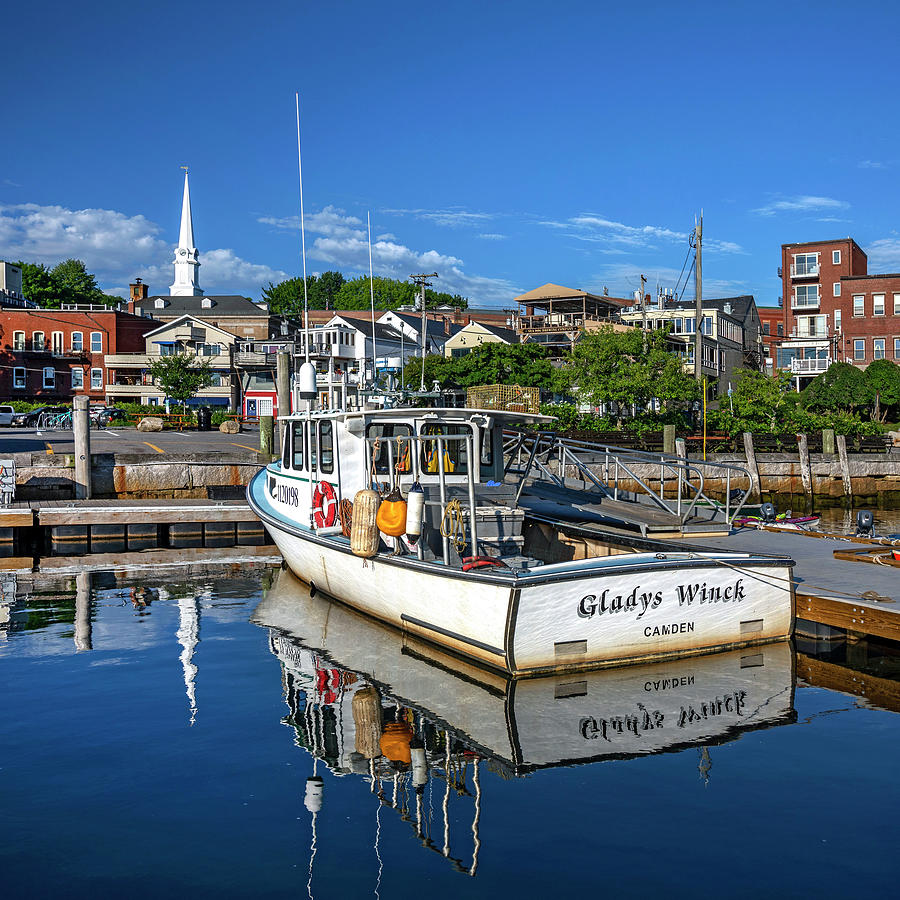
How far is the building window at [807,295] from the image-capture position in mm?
68188

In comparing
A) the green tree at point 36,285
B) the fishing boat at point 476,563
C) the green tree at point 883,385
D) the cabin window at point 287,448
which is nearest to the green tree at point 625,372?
the green tree at point 883,385

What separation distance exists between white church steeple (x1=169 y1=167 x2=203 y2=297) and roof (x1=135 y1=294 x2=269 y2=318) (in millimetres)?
26832

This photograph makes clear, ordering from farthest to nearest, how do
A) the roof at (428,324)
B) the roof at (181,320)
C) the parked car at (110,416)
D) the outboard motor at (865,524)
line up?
the roof at (428,324) < the roof at (181,320) < the parked car at (110,416) < the outboard motor at (865,524)

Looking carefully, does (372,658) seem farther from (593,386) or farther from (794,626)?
(593,386)

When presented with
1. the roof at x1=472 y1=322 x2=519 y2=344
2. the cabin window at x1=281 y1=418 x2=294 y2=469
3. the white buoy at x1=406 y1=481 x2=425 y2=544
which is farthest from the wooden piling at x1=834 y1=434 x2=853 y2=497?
the roof at x1=472 y1=322 x2=519 y2=344

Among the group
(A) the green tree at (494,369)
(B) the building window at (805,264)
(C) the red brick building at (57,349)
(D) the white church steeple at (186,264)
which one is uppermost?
(D) the white church steeple at (186,264)

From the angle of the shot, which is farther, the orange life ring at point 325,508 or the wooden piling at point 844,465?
the wooden piling at point 844,465

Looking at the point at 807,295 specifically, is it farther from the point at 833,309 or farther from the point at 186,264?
the point at 186,264

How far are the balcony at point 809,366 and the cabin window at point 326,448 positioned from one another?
58316 millimetres

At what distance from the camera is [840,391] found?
176 ft

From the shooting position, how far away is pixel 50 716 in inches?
393

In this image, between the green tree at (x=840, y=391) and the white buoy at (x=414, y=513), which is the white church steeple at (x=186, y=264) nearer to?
the green tree at (x=840, y=391)

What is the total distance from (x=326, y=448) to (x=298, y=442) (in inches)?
64.9

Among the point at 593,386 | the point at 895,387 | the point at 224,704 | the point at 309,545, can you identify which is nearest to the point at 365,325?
the point at 593,386
